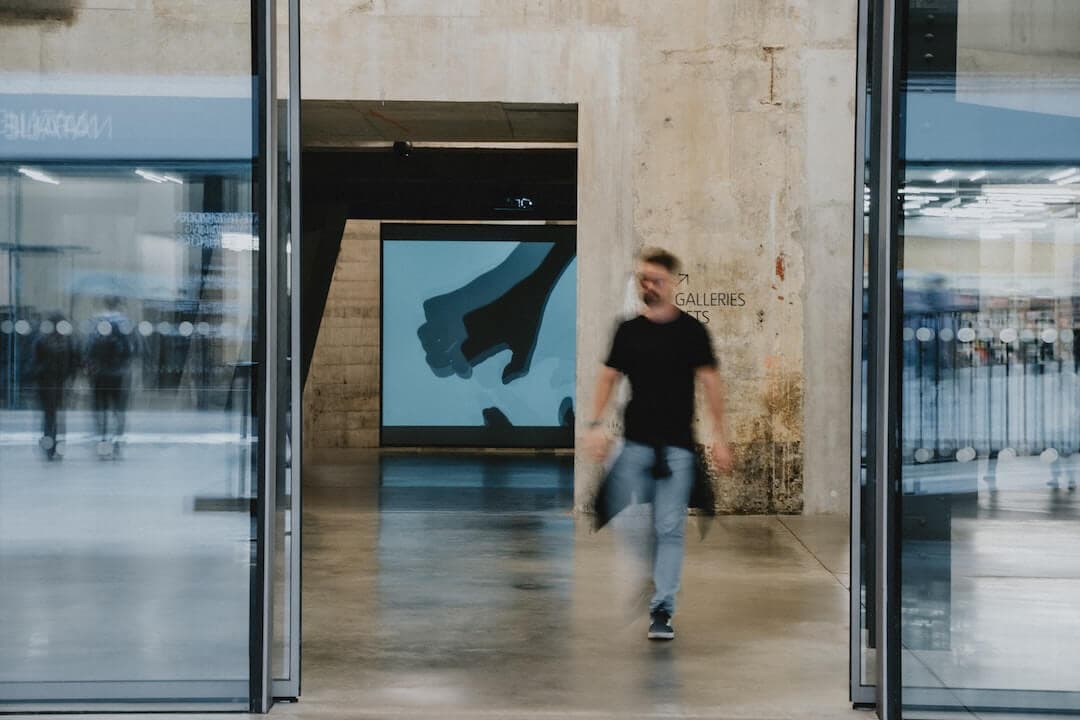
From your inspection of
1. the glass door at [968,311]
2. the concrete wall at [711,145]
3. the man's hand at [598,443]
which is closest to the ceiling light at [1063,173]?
the glass door at [968,311]

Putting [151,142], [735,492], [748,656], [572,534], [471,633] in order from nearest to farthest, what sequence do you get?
[151,142]
[748,656]
[471,633]
[572,534]
[735,492]

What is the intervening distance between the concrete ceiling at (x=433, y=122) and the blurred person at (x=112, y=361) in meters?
6.70

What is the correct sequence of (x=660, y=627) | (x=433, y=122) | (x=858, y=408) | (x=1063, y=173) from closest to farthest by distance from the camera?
(x=1063, y=173) < (x=858, y=408) < (x=660, y=627) < (x=433, y=122)

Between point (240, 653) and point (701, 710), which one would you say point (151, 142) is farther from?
point (701, 710)

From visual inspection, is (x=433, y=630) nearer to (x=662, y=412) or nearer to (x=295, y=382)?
(x=662, y=412)

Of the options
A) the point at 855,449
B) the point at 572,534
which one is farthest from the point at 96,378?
the point at 572,534

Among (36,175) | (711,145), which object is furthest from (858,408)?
(711,145)

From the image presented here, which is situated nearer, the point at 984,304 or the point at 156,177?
the point at 984,304

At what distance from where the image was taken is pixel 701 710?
5434 mm

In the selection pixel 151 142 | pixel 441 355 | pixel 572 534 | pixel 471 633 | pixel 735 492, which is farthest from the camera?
pixel 441 355

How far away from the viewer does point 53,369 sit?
5461 millimetres

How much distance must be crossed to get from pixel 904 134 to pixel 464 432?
13636 millimetres

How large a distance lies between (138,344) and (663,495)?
2580 mm

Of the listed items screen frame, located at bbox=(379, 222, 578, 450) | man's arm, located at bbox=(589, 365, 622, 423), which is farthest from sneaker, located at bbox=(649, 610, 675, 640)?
screen frame, located at bbox=(379, 222, 578, 450)
